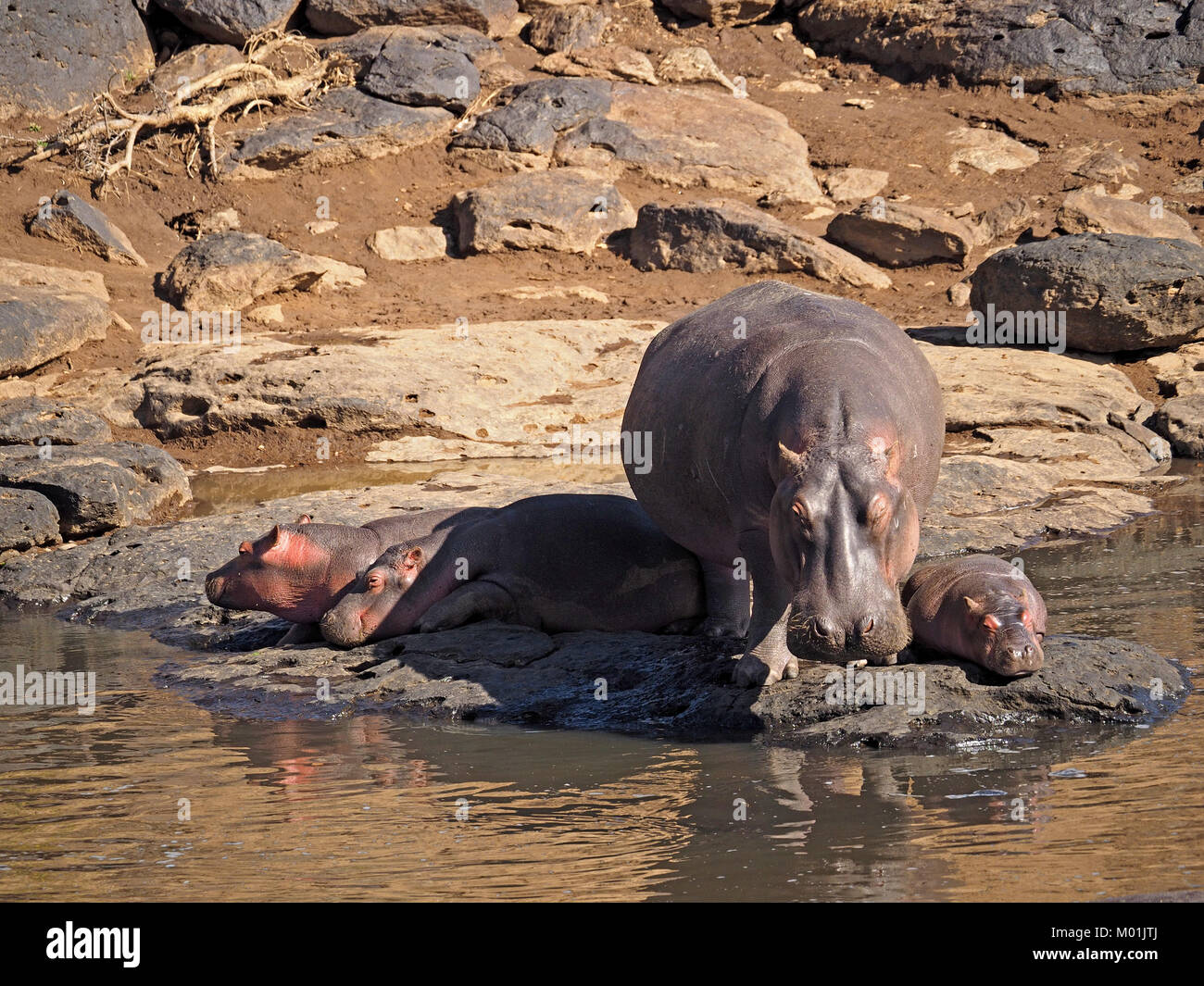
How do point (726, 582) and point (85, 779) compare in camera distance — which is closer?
point (85, 779)

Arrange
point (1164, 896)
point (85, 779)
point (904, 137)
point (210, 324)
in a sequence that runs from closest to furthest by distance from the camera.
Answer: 1. point (1164, 896)
2. point (85, 779)
3. point (210, 324)
4. point (904, 137)

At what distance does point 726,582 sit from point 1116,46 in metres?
20.8

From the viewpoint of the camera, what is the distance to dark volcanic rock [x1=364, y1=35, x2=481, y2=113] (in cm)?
2277

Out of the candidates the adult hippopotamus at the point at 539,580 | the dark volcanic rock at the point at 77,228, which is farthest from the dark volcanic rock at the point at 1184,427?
the dark volcanic rock at the point at 77,228

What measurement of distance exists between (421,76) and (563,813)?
19.5 m

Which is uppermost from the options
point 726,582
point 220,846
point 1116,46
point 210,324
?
point 1116,46

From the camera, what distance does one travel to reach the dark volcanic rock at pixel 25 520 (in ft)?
35.7

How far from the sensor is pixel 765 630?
6316 millimetres

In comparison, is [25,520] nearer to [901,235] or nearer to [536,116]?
[901,235]

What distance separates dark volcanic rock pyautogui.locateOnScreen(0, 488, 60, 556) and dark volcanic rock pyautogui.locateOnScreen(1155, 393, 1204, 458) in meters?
10.1

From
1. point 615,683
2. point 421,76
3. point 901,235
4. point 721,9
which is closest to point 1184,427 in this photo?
point 901,235

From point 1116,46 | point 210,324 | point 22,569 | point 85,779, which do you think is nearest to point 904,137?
point 1116,46
